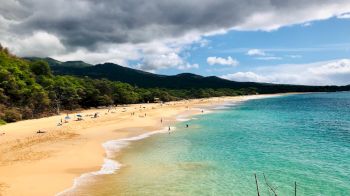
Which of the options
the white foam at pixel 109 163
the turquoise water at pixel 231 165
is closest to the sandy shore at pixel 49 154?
the white foam at pixel 109 163

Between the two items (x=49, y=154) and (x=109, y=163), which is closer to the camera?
(x=109, y=163)

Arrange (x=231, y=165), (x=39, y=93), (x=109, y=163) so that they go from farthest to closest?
1. (x=39, y=93)
2. (x=109, y=163)
3. (x=231, y=165)

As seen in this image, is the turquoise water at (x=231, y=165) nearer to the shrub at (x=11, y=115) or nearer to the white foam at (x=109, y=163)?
the white foam at (x=109, y=163)

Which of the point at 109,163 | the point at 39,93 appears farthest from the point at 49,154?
the point at 39,93

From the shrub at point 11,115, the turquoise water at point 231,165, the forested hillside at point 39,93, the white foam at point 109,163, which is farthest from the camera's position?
the forested hillside at point 39,93

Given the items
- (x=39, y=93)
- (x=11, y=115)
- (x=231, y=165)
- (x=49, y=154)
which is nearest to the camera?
(x=231, y=165)

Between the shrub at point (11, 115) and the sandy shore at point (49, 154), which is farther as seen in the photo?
the shrub at point (11, 115)

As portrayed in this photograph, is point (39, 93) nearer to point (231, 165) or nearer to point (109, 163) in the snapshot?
point (109, 163)

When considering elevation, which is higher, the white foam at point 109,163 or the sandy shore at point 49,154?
the sandy shore at point 49,154

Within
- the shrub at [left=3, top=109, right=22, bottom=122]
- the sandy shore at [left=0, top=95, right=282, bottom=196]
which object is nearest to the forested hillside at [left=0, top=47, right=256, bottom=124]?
the shrub at [left=3, top=109, right=22, bottom=122]

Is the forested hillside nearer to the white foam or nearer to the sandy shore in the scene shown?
the sandy shore

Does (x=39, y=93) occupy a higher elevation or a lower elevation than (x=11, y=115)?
higher

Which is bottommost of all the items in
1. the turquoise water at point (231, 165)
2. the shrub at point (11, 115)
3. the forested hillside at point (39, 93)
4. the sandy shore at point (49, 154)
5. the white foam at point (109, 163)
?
the turquoise water at point (231, 165)

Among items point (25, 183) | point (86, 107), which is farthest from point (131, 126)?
point (86, 107)
